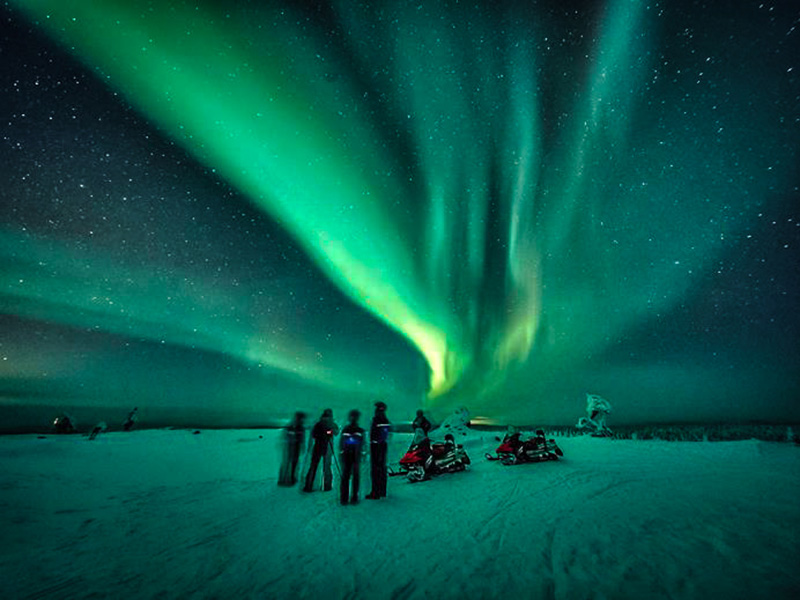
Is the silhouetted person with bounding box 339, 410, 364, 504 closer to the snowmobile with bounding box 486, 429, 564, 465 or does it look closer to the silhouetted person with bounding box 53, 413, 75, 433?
the snowmobile with bounding box 486, 429, 564, 465

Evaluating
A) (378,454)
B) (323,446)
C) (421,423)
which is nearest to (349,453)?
(378,454)

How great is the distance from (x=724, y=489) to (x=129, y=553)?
14.1 meters

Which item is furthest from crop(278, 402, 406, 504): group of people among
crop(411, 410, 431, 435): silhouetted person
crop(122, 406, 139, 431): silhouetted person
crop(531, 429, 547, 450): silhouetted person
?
crop(122, 406, 139, 431): silhouetted person

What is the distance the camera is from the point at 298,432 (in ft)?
40.4

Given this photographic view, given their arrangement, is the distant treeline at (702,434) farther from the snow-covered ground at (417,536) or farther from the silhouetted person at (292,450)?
the silhouetted person at (292,450)

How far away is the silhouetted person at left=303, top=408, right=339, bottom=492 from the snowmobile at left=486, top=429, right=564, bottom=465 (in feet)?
26.4

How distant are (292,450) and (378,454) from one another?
162 inches

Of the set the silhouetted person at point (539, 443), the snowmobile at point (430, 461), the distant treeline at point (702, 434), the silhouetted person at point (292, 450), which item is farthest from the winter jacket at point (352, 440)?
the distant treeline at point (702, 434)

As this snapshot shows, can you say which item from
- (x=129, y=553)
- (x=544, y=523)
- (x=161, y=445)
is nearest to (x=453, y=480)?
(x=544, y=523)

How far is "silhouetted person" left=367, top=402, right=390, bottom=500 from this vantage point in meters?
9.95

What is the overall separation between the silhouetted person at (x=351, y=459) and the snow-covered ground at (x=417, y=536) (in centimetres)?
47

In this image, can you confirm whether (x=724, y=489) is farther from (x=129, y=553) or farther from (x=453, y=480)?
(x=129, y=553)

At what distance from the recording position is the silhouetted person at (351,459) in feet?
31.0

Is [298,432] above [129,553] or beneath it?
above
